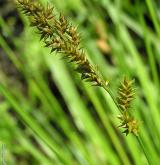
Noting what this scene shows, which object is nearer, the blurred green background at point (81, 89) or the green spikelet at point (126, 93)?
the green spikelet at point (126, 93)

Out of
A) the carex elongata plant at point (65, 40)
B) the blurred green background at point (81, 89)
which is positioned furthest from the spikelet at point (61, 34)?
the blurred green background at point (81, 89)

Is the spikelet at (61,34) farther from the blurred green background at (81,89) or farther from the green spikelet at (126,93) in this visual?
the blurred green background at (81,89)

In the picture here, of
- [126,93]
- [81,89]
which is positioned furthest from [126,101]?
[81,89]

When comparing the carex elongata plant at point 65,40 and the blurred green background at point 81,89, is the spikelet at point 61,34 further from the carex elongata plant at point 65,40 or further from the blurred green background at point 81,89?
the blurred green background at point 81,89

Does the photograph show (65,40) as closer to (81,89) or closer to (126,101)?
(126,101)

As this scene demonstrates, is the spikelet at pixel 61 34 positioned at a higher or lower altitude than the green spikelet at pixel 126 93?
higher

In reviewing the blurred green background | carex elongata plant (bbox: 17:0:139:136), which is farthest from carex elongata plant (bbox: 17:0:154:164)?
the blurred green background
